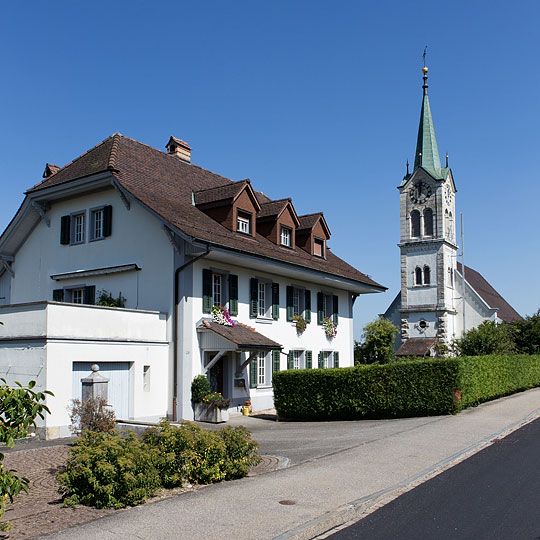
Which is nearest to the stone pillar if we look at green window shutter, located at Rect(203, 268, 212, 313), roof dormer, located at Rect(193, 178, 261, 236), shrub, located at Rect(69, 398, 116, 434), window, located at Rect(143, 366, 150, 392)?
shrub, located at Rect(69, 398, 116, 434)

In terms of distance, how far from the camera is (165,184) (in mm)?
24359

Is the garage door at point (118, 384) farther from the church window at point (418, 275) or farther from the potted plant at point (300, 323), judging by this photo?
the church window at point (418, 275)

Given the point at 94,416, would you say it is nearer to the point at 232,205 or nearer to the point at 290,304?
the point at 232,205

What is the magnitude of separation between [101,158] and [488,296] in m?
53.7

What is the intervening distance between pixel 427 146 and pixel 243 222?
47511 millimetres

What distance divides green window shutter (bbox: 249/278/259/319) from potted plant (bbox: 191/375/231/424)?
3.80 meters

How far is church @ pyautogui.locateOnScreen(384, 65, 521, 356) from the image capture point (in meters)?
62.8

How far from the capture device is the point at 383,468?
1141 centimetres

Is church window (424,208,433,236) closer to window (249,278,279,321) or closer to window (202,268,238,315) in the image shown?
window (249,278,279,321)

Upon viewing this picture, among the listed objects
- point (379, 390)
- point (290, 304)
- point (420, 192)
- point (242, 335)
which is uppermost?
point (420, 192)

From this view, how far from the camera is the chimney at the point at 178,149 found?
28756 millimetres

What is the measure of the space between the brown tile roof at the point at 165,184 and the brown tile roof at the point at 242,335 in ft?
8.76

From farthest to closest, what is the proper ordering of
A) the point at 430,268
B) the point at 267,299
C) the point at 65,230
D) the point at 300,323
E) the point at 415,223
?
1. the point at 415,223
2. the point at 430,268
3. the point at 300,323
4. the point at 267,299
5. the point at 65,230

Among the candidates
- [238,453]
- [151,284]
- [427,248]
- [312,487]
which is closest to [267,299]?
[151,284]
